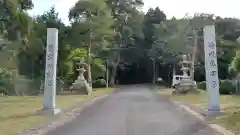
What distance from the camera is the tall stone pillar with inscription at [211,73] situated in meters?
15.3

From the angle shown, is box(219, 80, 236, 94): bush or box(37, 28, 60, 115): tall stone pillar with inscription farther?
box(219, 80, 236, 94): bush

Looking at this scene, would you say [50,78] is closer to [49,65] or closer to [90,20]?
[49,65]

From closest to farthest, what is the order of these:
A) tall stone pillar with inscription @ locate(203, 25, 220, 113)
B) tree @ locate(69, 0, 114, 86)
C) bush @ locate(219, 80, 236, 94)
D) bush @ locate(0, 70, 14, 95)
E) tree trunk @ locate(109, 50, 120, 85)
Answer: tall stone pillar with inscription @ locate(203, 25, 220, 113)
bush @ locate(0, 70, 14, 95)
bush @ locate(219, 80, 236, 94)
tree @ locate(69, 0, 114, 86)
tree trunk @ locate(109, 50, 120, 85)

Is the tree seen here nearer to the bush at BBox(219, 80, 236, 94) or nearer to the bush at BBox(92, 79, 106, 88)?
the bush at BBox(92, 79, 106, 88)

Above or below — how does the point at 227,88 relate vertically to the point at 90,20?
below

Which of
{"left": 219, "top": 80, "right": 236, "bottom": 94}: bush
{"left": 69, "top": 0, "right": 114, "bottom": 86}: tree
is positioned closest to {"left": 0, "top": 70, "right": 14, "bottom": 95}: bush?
{"left": 69, "top": 0, "right": 114, "bottom": 86}: tree

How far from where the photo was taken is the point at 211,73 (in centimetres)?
1543

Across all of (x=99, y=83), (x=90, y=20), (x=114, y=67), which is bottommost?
(x=99, y=83)

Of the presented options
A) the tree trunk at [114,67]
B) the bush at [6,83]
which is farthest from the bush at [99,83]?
the bush at [6,83]

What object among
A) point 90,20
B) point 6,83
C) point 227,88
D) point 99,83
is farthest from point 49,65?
point 99,83

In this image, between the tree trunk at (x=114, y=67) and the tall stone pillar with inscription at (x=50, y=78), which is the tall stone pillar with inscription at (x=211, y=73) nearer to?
the tall stone pillar with inscription at (x=50, y=78)

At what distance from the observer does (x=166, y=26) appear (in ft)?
199

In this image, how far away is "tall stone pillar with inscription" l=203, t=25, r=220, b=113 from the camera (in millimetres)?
15281

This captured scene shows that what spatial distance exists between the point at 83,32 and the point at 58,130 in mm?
31126
